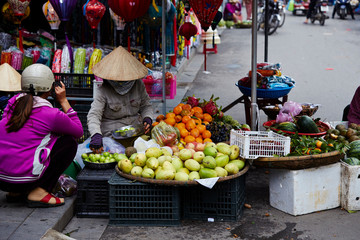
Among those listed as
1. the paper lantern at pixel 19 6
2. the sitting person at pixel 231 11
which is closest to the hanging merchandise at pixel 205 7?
the paper lantern at pixel 19 6

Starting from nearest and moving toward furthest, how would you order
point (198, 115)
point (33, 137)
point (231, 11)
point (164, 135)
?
1. point (33, 137)
2. point (164, 135)
3. point (198, 115)
4. point (231, 11)

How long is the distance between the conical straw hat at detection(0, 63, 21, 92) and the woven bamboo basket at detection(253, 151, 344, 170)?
2787 mm

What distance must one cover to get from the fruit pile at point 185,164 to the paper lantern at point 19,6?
3.98m

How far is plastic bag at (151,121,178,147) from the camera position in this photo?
512 cm

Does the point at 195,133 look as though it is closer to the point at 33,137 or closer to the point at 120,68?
the point at 120,68

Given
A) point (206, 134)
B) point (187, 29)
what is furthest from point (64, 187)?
point (187, 29)

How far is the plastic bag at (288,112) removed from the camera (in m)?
5.75

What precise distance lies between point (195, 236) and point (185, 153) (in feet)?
2.43

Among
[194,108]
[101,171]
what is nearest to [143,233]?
[101,171]

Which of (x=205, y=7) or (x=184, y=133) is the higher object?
(x=205, y=7)

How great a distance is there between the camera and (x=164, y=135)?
5141 mm

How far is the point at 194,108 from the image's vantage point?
594 centimetres

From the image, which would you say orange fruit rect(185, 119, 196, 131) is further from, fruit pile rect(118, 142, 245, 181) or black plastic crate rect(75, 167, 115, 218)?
black plastic crate rect(75, 167, 115, 218)

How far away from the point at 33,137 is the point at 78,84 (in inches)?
102
